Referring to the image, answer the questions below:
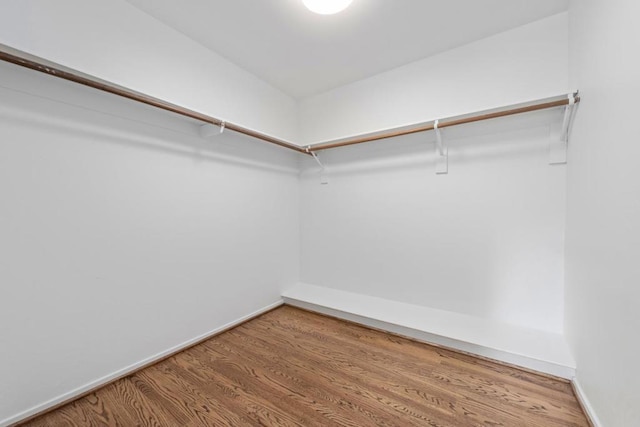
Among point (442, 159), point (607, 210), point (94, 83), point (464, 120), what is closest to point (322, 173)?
point (442, 159)

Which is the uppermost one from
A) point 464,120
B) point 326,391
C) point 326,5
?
point 326,5

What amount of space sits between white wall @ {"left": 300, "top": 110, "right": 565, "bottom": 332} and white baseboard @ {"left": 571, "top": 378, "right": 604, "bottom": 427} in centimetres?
45

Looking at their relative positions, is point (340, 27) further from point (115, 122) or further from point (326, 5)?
point (115, 122)

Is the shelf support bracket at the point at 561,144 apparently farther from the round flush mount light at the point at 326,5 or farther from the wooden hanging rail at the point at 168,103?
the round flush mount light at the point at 326,5

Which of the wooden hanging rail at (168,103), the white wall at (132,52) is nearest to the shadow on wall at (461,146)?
the wooden hanging rail at (168,103)

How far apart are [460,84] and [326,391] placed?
2371mm

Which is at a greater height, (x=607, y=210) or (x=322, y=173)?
(x=322, y=173)

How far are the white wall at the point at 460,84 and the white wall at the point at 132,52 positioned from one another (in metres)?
0.94

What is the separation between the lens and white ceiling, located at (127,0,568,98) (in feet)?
5.13

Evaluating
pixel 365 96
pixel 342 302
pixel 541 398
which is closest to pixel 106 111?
pixel 365 96

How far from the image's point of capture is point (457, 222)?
2.03m

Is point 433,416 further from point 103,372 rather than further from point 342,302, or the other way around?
point 103,372

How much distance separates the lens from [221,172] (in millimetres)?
2096

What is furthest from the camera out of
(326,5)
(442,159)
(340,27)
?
(442,159)
